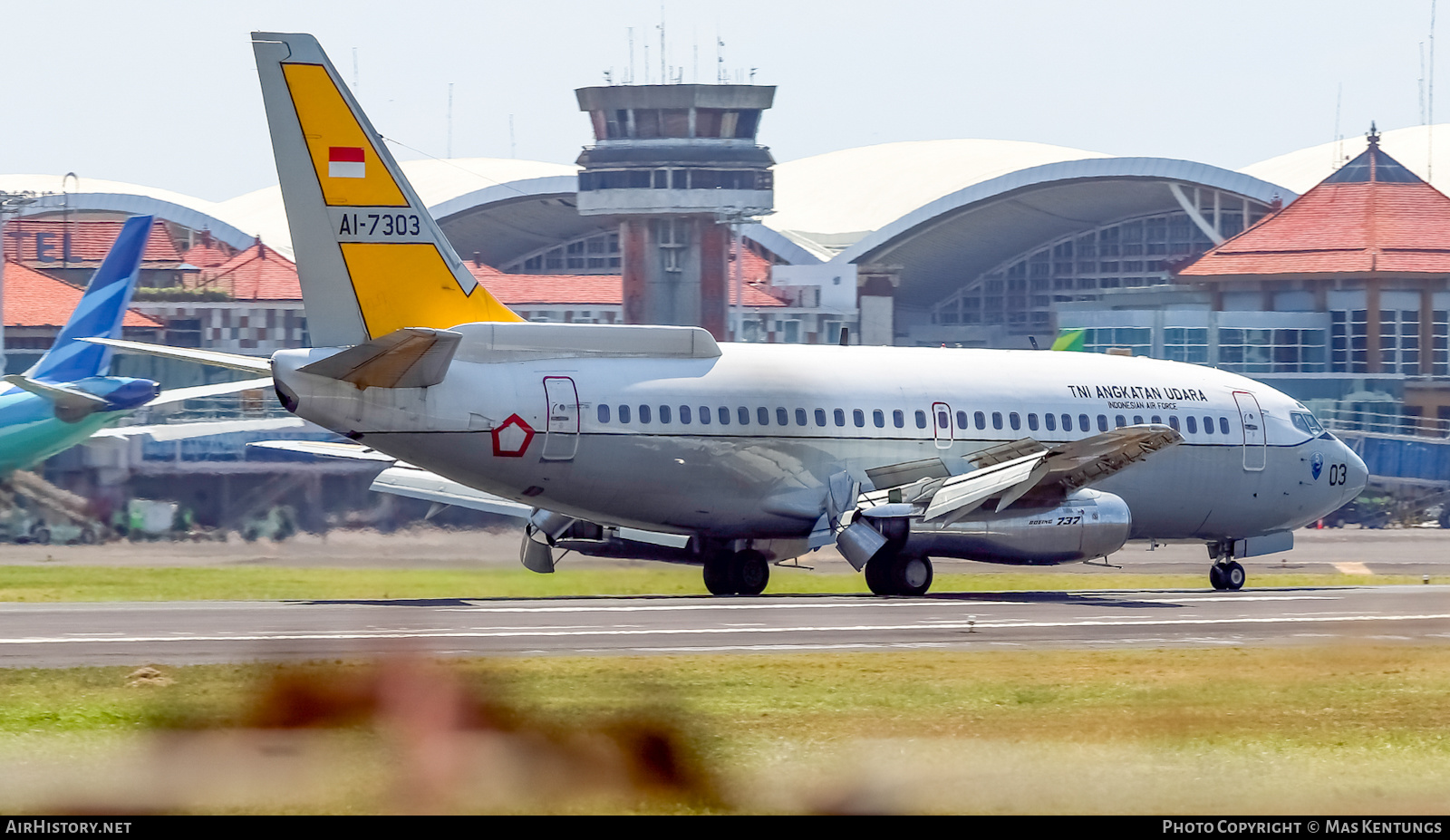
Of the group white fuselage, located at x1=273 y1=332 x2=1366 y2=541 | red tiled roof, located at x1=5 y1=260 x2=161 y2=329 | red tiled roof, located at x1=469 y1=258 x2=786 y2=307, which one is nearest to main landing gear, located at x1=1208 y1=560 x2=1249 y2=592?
white fuselage, located at x1=273 y1=332 x2=1366 y2=541

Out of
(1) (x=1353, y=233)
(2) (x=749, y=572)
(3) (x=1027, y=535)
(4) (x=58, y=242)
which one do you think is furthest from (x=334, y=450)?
(4) (x=58, y=242)

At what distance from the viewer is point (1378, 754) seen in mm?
15203

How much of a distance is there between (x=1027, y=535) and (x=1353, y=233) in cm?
7281

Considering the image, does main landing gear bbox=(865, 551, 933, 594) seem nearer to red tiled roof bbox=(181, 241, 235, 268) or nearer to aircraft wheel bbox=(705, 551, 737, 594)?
aircraft wheel bbox=(705, 551, 737, 594)

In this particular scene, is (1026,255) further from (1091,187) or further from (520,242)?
(520,242)

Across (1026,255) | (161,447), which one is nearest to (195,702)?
(161,447)

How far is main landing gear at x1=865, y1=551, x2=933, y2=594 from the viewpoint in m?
32.8

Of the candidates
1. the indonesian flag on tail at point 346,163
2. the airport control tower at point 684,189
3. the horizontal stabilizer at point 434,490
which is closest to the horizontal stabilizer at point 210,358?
the indonesian flag on tail at point 346,163

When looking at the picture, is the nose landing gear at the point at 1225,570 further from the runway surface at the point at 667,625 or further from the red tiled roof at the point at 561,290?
the red tiled roof at the point at 561,290

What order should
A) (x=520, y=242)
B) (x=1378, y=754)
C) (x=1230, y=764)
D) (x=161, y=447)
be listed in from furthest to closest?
(x=520, y=242)
(x=161, y=447)
(x=1378, y=754)
(x=1230, y=764)

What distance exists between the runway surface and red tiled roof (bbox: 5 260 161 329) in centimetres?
6091

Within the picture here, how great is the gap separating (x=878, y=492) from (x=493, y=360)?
7.67 meters

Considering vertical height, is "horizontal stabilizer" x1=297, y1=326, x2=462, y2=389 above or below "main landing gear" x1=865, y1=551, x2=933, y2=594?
above

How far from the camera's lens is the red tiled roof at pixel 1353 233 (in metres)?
94.8
